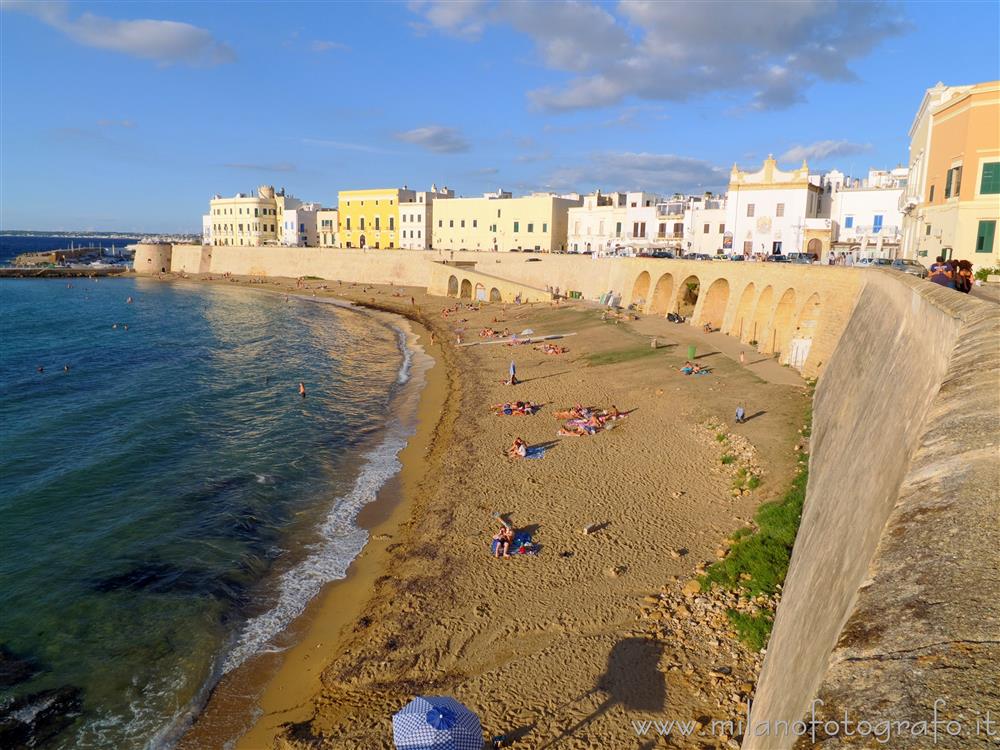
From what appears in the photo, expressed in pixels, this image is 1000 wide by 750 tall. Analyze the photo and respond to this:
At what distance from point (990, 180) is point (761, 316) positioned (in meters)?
11.9

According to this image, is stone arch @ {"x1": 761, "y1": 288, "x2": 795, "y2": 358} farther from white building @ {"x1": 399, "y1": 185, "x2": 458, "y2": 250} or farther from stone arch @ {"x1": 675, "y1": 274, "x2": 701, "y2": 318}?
white building @ {"x1": 399, "y1": 185, "x2": 458, "y2": 250}

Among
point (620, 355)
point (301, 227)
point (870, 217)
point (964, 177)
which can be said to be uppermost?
point (301, 227)

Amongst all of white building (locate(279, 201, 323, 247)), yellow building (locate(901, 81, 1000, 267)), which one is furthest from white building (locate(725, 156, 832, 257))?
white building (locate(279, 201, 323, 247))

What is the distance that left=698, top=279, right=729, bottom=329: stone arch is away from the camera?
1582 inches

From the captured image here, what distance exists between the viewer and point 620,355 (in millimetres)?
34719

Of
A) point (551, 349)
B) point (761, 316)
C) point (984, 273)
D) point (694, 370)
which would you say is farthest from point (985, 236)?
point (551, 349)

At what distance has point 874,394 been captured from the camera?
11.4 m

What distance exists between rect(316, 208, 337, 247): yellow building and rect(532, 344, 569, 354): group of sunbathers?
6517cm

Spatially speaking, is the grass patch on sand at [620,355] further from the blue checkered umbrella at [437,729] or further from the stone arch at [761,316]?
the blue checkered umbrella at [437,729]

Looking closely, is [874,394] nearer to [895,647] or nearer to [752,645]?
[752,645]

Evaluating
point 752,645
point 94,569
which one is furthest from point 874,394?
point 94,569

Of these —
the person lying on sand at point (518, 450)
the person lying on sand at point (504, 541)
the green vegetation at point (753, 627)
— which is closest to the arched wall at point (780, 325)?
the person lying on sand at point (518, 450)

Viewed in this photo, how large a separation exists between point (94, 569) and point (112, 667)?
14.1 ft

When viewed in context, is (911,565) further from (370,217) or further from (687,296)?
(370,217)
